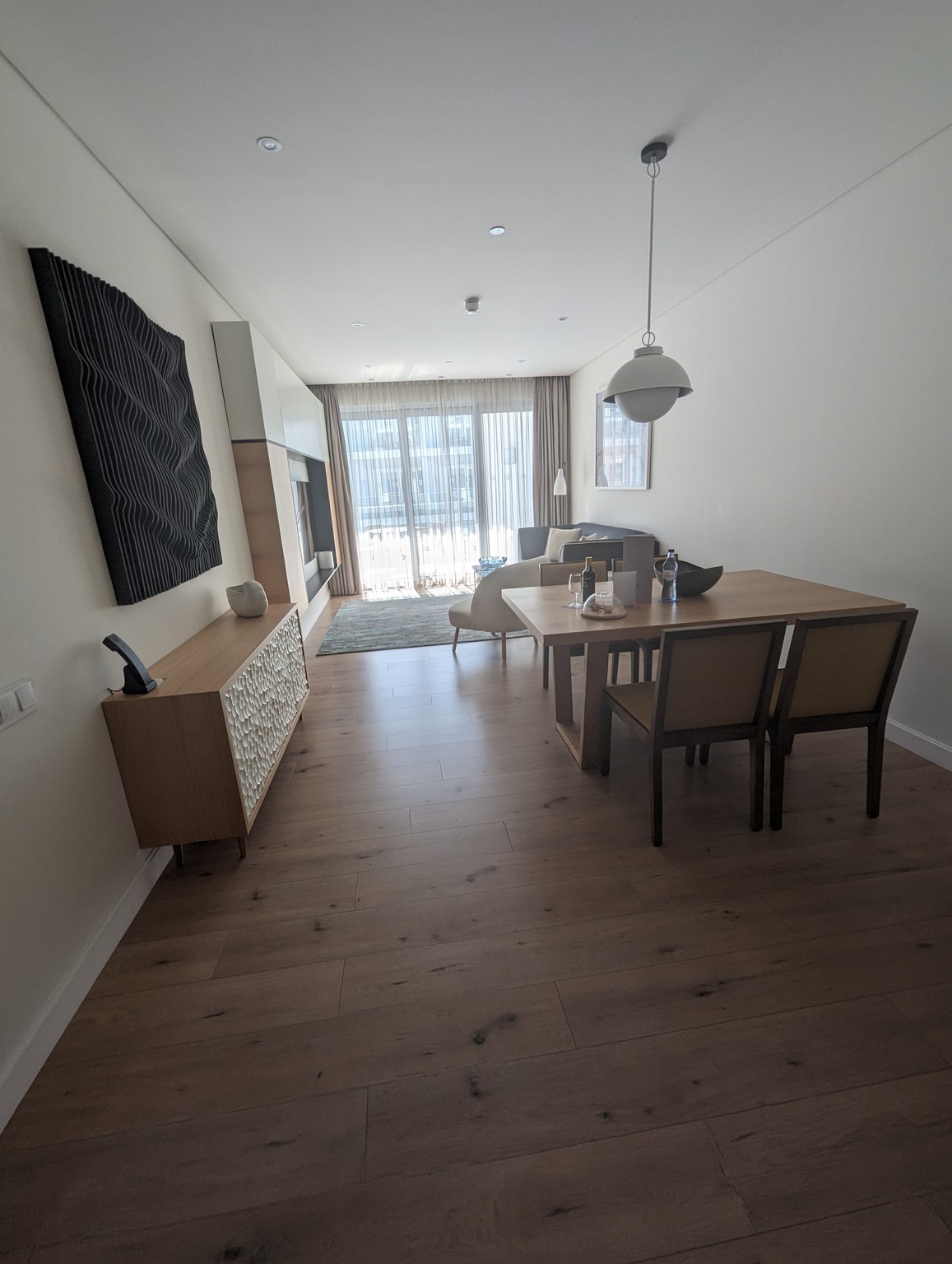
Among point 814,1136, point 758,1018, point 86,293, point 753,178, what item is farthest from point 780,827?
point 86,293

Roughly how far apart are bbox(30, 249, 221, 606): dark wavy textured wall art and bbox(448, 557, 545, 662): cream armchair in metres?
1.94

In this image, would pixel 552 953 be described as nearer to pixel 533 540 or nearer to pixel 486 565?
pixel 486 565

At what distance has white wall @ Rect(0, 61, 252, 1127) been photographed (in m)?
1.32

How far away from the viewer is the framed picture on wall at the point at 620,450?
187 inches

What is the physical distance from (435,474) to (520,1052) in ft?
20.8

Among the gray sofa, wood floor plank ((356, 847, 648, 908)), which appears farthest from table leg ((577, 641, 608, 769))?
the gray sofa

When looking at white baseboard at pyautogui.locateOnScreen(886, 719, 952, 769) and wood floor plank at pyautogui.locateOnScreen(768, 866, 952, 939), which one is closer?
wood floor plank at pyautogui.locateOnScreen(768, 866, 952, 939)

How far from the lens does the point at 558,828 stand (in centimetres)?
209

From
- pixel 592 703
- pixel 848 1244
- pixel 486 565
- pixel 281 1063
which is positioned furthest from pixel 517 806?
pixel 486 565

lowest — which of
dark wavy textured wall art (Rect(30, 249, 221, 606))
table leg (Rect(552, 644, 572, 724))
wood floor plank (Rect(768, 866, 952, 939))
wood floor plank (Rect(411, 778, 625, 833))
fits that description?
wood floor plank (Rect(768, 866, 952, 939))

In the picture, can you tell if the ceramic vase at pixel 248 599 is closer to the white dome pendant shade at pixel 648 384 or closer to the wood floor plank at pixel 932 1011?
the white dome pendant shade at pixel 648 384

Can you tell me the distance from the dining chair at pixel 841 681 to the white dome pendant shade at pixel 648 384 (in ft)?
3.70

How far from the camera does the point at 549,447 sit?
22.3ft

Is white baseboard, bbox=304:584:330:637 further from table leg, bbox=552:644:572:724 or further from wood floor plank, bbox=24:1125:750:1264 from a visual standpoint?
wood floor plank, bbox=24:1125:750:1264
